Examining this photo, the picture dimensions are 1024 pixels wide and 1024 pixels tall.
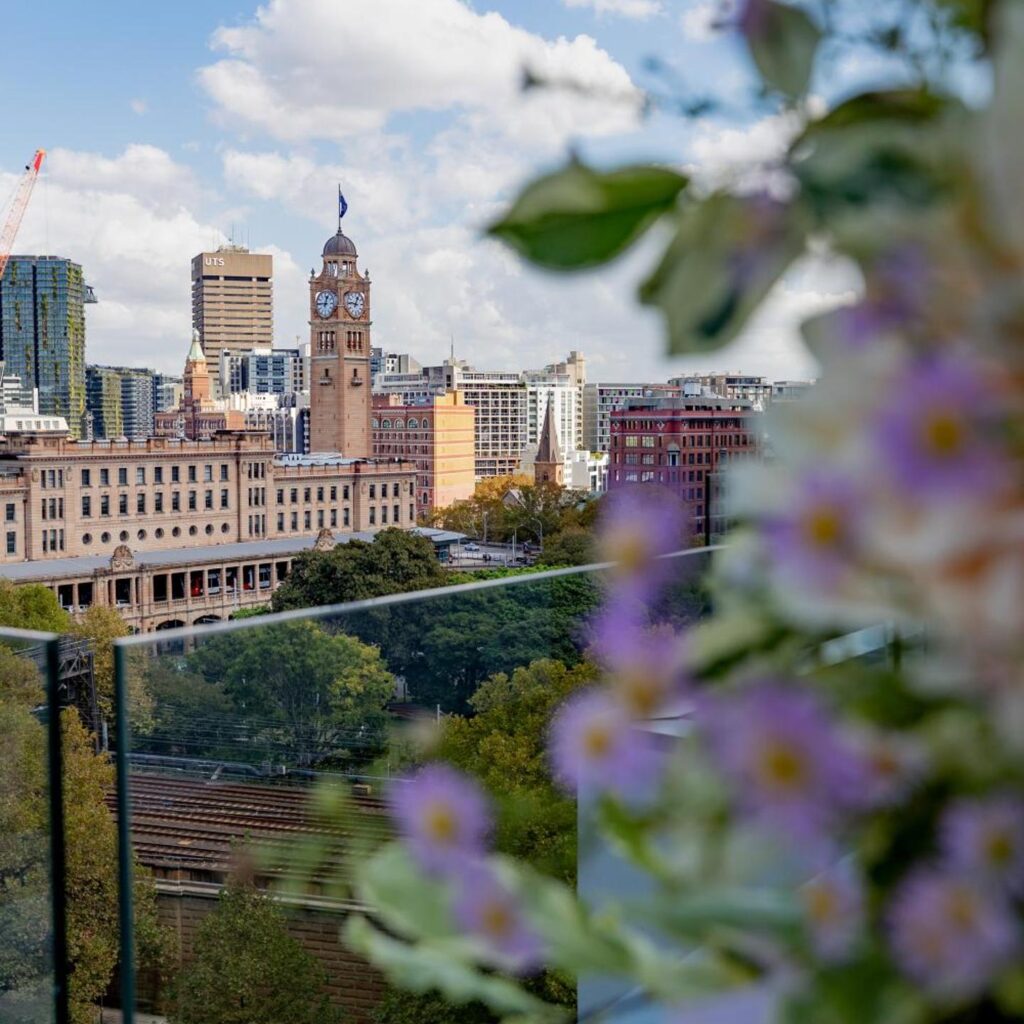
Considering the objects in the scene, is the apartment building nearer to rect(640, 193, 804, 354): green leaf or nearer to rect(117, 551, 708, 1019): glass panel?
rect(117, 551, 708, 1019): glass panel

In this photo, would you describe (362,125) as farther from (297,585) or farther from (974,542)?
(974,542)

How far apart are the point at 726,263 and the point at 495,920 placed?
0.48 ft

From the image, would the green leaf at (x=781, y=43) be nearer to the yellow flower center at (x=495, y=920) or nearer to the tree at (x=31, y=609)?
the yellow flower center at (x=495, y=920)

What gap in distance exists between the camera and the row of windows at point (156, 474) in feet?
105

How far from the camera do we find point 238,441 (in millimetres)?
35375

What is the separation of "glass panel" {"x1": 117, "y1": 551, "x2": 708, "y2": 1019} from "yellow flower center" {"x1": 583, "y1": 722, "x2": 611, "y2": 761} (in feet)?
3.29

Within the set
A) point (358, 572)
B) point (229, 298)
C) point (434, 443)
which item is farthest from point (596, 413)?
point (358, 572)

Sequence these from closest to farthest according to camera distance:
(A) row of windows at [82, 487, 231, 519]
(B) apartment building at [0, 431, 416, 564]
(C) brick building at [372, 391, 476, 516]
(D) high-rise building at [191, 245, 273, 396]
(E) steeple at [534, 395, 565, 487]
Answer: (B) apartment building at [0, 431, 416, 564] → (A) row of windows at [82, 487, 231, 519] → (E) steeple at [534, 395, 565, 487] → (C) brick building at [372, 391, 476, 516] → (D) high-rise building at [191, 245, 273, 396]

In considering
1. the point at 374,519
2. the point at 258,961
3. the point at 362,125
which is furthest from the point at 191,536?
the point at 258,961

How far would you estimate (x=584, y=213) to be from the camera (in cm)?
27

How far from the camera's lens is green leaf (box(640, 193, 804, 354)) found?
263mm

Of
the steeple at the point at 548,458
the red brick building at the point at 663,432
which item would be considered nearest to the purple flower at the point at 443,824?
the red brick building at the point at 663,432

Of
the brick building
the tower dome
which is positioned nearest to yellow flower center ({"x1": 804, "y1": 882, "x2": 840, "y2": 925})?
the tower dome

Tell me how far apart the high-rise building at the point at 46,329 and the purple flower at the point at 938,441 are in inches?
2236
